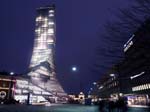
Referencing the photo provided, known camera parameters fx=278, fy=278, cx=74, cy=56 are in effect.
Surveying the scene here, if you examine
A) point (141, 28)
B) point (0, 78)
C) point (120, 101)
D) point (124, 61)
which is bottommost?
point (120, 101)

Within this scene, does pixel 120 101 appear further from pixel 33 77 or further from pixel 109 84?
pixel 33 77

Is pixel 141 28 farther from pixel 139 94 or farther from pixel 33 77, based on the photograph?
pixel 33 77

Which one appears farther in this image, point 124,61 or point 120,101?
point 120,101

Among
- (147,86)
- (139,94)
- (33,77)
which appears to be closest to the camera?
(147,86)

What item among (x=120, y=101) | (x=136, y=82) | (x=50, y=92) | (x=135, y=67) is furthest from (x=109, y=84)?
(x=135, y=67)

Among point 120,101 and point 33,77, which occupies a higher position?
point 33,77

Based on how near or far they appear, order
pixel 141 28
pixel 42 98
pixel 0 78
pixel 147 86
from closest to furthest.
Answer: pixel 141 28 < pixel 147 86 < pixel 0 78 < pixel 42 98

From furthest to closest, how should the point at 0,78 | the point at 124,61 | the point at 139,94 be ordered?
the point at 0,78 < the point at 139,94 < the point at 124,61

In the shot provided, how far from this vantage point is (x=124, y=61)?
19.5m

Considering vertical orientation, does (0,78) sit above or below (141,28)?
above

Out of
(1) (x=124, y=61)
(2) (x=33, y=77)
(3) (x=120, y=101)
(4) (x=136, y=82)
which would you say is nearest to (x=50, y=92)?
(2) (x=33, y=77)

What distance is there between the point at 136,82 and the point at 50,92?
347 feet

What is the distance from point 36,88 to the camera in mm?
179000

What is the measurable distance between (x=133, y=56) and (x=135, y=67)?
137cm
